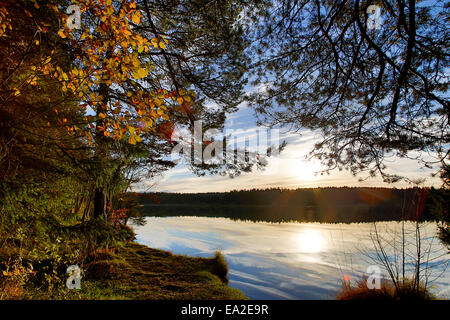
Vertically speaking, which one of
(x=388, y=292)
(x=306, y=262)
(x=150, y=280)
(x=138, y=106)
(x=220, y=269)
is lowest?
(x=306, y=262)

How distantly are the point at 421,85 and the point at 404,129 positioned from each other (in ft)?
3.04

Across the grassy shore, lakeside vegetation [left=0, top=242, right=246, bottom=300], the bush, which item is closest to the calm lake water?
the bush

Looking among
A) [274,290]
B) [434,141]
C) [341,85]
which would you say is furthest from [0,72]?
[434,141]

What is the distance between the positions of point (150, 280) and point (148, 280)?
1.8 inches

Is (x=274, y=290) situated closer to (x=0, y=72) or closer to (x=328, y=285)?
(x=328, y=285)

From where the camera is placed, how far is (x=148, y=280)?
5.32 metres

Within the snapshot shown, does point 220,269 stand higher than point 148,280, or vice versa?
point 148,280

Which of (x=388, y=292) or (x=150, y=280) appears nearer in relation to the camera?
(x=388, y=292)

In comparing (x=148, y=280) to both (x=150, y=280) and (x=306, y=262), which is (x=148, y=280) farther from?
(x=306, y=262)

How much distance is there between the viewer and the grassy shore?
14.4 feet

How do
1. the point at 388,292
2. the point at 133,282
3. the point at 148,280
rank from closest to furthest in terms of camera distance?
the point at 388,292 → the point at 133,282 → the point at 148,280

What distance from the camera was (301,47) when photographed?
16.7ft

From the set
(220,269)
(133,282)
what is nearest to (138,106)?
(133,282)

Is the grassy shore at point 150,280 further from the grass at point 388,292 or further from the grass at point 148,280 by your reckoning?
the grass at point 388,292
